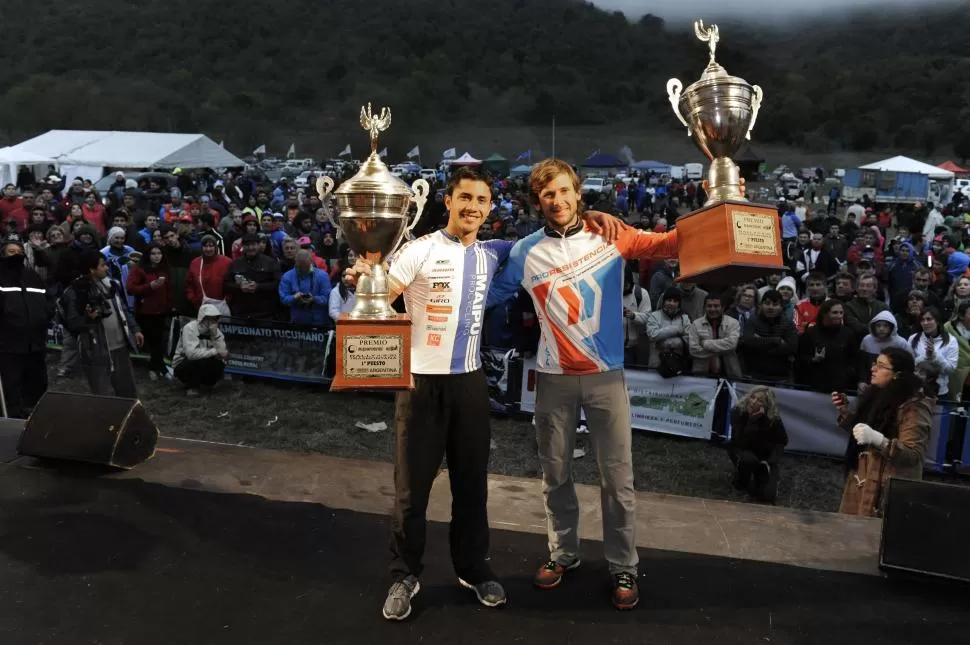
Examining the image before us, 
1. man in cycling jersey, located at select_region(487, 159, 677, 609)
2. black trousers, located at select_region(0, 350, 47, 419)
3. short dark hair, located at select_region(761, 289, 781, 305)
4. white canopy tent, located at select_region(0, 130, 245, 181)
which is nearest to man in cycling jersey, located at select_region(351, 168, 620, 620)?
man in cycling jersey, located at select_region(487, 159, 677, 609)

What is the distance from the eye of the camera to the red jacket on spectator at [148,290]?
8227 mm

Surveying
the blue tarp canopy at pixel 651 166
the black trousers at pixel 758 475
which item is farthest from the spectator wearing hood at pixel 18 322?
the blue tarp canopy at pixel 651 166

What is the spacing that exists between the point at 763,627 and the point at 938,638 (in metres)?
0.67

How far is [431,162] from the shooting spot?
55.2 metres

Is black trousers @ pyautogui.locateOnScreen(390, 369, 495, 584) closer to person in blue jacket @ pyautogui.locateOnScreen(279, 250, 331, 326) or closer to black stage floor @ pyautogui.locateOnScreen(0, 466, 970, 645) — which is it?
black stage floor @ pyautogui.locateOnScreen(0, 466, 970, 645)

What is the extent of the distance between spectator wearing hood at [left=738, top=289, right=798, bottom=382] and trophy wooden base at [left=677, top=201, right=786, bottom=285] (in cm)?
389

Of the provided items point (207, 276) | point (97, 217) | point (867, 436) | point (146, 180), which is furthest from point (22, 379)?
point (146, 180)

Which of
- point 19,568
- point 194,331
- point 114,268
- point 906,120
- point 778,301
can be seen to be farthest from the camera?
point 906,120

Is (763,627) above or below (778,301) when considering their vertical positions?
below

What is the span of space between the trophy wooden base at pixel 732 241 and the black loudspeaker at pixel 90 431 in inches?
137

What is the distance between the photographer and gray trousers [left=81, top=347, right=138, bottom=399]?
6.40 meters

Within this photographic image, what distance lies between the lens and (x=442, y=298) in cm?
312

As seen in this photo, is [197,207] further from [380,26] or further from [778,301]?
[380,26]

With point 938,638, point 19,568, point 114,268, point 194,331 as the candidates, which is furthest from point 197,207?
point 938,638
